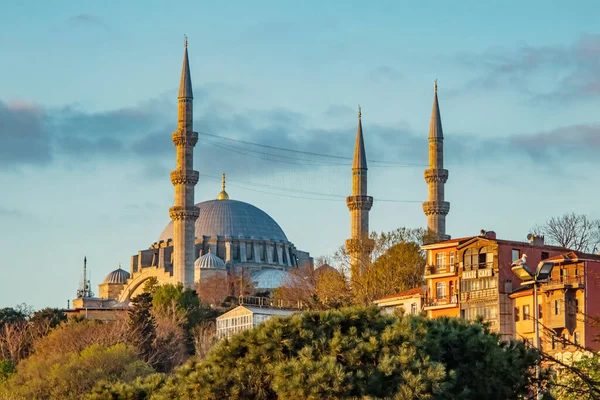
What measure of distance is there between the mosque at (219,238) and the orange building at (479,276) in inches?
555

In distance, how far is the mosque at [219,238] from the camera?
77.8 m

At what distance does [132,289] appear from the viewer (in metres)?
100

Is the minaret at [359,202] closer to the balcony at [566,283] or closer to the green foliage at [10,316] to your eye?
the green foliage at [10,316]

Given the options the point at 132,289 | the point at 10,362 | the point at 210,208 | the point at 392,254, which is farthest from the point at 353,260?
the point at 210,208

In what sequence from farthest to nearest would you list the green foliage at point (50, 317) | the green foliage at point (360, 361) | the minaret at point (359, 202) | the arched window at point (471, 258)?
the minaret at point (359, 202), the green foliage at point (50, 317), the arched window at point (471, 258), the green foliage at point (360, 361)

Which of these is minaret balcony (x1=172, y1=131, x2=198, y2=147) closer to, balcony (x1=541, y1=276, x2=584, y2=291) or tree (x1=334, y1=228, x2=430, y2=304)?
tree (x1=334, y1=228, x2=430, y2=304)

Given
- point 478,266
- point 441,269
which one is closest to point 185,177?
point 441,269

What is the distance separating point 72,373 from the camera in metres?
40.7

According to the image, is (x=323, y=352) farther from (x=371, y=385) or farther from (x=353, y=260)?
(x=353, y=260)

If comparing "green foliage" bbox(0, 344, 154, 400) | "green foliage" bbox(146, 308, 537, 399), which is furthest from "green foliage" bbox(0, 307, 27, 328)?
"green foliage" bbox(146, 308, 537, 399)

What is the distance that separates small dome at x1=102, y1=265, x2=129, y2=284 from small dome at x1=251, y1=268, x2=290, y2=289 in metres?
12.9

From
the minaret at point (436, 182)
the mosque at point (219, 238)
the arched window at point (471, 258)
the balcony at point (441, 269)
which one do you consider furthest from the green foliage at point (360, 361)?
the minaret at point (436, 182)

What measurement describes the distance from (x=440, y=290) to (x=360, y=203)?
31998 millimetres

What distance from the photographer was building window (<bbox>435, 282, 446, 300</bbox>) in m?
47.4
